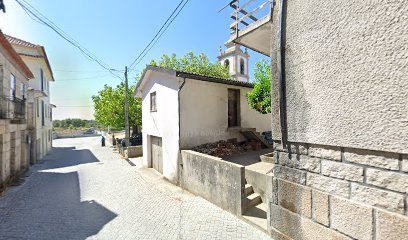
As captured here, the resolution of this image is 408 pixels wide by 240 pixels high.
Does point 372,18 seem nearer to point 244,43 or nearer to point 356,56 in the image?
point 356,56

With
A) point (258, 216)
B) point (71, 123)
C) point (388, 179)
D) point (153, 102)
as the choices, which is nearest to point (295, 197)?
point (388, 179)

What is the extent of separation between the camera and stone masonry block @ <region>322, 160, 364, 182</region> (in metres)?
2.49

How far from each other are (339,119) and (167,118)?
7043 mm

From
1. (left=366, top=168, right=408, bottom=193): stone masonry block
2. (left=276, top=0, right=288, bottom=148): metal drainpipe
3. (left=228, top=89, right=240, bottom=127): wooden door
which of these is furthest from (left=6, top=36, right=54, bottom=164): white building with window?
(left=366, top=168, right=408, bottom=193): stone masonry block

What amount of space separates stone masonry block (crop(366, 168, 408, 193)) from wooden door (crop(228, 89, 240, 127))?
303 inches

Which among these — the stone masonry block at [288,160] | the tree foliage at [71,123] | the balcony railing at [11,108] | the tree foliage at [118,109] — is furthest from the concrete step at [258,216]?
the tree foliage at [71,123]

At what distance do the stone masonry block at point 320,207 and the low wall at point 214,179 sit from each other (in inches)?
85.1

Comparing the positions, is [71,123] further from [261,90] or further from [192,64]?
[261,90]

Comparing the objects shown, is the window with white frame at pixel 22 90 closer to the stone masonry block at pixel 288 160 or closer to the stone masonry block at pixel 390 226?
the stone masonry block at pixel 288 160

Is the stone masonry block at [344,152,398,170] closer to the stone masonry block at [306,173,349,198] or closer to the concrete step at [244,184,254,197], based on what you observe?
the stone masonry block at [306,173,349,198]

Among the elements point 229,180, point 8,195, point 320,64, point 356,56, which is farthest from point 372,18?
point 8,195

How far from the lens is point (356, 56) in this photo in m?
2.49

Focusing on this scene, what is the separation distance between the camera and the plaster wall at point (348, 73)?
85.2 inches

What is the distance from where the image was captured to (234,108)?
10.3 meters
